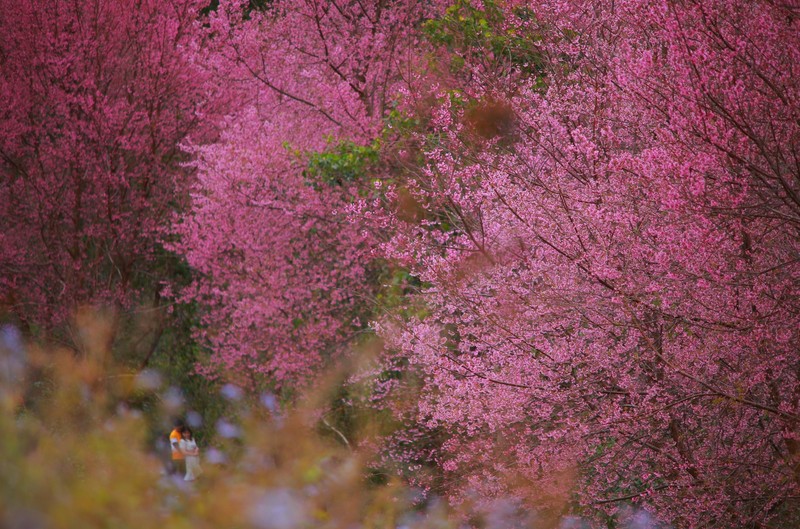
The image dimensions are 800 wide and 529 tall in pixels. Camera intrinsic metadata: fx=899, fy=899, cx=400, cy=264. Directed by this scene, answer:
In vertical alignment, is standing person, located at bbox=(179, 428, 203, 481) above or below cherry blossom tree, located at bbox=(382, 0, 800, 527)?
above

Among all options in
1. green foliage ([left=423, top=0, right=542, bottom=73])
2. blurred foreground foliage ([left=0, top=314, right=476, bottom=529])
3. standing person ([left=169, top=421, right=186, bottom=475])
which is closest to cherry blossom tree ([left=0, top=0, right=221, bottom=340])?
standing person ([left=169, top=421, right=186, bottom=475])

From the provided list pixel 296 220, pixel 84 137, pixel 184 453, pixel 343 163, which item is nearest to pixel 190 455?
pixel 184 453

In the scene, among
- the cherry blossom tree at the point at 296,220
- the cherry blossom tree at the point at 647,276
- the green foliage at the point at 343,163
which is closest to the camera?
the cherry blossom tree at the point at 647,276

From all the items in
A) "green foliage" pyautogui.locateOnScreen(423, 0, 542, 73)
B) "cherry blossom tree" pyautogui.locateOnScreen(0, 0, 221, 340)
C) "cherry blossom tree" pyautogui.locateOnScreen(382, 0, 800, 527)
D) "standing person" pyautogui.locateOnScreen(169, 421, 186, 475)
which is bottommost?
"cherry blossom tree" pyautogui.locateOnScreen(382, 0, 800, 527)

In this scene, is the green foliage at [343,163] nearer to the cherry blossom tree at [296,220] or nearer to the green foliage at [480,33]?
the cherry blossom tree at [296,220]

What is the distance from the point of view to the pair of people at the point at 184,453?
1017 cm

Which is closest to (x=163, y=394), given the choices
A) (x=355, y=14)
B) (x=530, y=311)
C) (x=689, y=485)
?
(x=355, y=14)

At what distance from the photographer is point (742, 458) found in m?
5.48

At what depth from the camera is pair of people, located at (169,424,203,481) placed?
10.2 metres

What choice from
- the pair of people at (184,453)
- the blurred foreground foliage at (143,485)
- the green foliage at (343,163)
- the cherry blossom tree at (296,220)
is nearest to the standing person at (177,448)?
the pair of people at (184,453)

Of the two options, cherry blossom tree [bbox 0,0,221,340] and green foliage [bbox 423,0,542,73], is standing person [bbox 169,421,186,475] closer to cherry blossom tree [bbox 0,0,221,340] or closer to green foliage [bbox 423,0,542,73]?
cherry blossom tree [bbox 0,0,221,340]

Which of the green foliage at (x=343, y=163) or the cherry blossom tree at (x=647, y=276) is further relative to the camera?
the green foliage at (x=343, y=163)

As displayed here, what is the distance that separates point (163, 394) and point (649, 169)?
9667 mm

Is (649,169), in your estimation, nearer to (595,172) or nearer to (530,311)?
(595,172)
